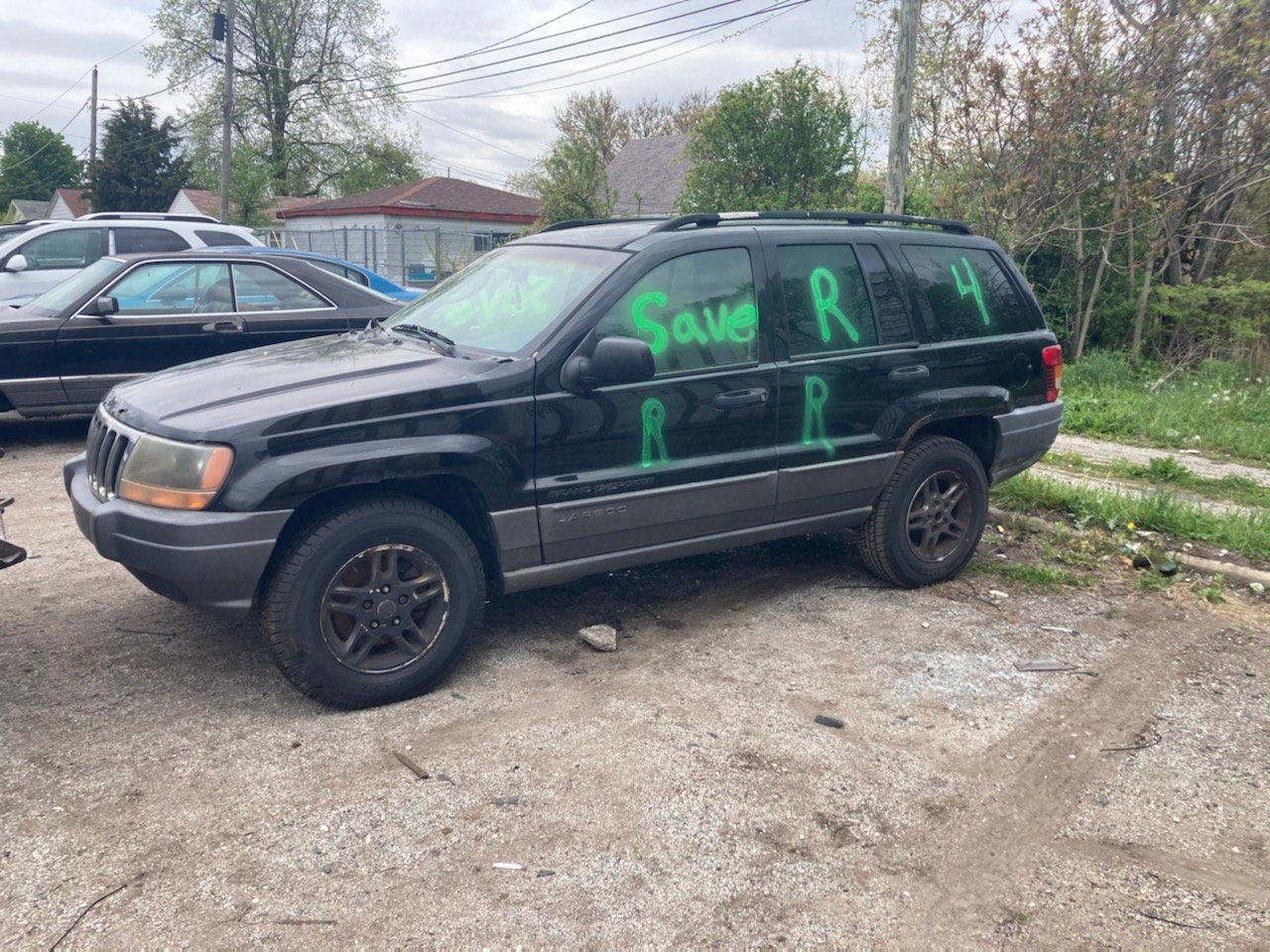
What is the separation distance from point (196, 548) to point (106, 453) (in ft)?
2.68

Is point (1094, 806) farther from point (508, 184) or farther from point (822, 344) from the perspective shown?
point (508, 184)

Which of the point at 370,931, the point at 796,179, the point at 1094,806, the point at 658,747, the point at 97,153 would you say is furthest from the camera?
the point at 97,153

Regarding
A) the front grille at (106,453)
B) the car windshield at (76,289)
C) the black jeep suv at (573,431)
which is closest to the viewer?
the black jeep suv at (573,431)

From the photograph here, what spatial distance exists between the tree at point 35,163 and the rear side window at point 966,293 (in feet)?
258

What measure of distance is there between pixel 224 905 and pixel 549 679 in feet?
5.73

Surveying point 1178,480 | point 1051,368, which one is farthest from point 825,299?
point 1178,480

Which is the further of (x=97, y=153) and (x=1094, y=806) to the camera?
(x=97, y=153)

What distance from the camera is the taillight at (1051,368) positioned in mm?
5926

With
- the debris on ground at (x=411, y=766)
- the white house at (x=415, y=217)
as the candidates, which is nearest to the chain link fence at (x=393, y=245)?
the white house at (x=415, y=217)

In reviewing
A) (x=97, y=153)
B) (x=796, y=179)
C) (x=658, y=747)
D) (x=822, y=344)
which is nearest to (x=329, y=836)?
(x=658, y=747)

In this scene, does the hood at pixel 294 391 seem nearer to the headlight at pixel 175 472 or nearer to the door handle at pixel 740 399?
the headlight at pixel 175 472

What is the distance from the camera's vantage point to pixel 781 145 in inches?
680

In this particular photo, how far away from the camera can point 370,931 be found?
2783 millimetres

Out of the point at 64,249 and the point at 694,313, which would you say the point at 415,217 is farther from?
the point at 694,313
